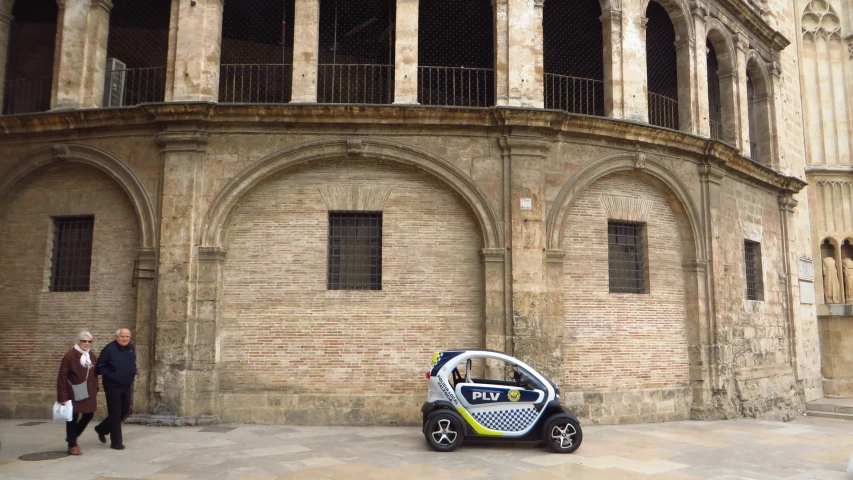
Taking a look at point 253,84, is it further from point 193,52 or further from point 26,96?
point 26,96

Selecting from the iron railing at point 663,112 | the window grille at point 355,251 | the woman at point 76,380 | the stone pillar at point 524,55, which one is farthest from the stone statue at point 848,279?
the woman at point 76,380

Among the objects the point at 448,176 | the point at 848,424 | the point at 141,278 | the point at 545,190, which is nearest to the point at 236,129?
the point at 141,278

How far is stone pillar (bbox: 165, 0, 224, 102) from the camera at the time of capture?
1145 cm

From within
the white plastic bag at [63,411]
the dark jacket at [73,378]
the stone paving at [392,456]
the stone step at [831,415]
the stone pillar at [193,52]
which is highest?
the stone pillar at [193,52]

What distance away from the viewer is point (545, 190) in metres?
11.7

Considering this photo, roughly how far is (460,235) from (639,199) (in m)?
3.84

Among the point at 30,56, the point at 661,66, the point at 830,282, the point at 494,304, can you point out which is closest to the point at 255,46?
the point at 30,56

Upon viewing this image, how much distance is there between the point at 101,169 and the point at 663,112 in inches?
473

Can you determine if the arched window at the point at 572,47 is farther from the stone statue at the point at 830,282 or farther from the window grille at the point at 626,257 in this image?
the stone statue at the point at 830,282

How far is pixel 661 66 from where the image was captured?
15531 mm

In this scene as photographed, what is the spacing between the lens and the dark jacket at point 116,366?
8.46 m

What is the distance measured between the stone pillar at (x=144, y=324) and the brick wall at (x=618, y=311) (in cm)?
707

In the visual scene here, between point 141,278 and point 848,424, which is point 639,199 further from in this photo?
point 141,278

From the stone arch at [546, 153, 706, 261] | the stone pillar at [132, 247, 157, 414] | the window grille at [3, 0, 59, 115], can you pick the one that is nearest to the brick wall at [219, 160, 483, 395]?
the stone pillar at [132, 247, 157, 414]
